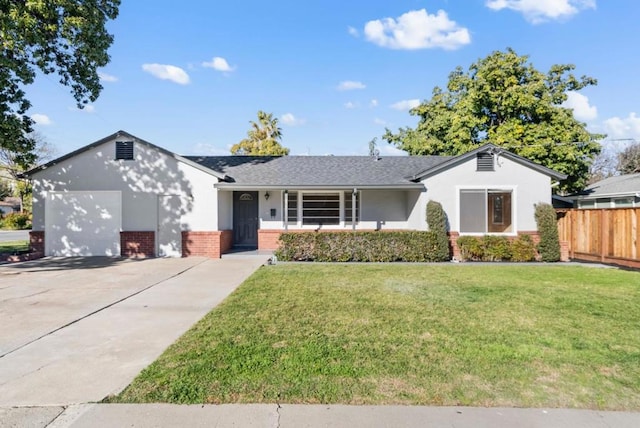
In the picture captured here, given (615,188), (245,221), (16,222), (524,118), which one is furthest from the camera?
(16,222)

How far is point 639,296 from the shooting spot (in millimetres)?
7500

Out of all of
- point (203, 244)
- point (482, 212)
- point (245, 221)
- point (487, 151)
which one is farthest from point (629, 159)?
point (203, 244)

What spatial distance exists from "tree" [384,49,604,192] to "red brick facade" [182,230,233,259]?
1481 cm

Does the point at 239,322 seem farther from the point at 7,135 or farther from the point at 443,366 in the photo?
the point at 7,135

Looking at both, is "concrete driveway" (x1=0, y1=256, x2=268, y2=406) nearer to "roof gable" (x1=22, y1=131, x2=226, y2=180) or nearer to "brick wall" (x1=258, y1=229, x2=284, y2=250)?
"brick wall" (x1=258, y1=229, x2=284, y2=250)

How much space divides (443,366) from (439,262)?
29.8 feet

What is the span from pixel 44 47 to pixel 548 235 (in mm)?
17353

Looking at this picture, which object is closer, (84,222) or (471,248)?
(471,248)

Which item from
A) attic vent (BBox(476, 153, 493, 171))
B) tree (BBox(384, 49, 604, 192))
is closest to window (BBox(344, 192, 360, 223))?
attic vent (BBox(476, 153, 493, 171))

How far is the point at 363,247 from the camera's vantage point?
12.7 metres

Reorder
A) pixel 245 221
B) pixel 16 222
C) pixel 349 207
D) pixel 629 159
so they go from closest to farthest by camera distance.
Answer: pixel 349 207 < pixel 245 221 < pixel 16 222 < pixel 629 159

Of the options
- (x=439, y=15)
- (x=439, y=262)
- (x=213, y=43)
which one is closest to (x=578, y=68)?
(x=439, y=15)

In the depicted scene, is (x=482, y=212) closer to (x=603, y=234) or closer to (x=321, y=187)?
(x=603, y=234)

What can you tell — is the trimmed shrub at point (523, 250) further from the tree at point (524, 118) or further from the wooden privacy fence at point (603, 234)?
the tree at point (524, 118)
